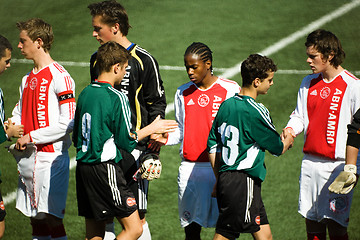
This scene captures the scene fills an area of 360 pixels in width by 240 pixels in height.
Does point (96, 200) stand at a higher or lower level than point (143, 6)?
lower

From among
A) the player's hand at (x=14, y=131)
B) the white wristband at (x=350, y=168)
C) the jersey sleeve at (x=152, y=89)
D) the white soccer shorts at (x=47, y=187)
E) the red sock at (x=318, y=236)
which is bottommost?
the red sock at (x=318, y=236)

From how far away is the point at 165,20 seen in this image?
13.0m

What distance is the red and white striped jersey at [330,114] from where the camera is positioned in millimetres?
5996

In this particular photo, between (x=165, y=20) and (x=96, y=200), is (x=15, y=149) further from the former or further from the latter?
(x=165, y=20)

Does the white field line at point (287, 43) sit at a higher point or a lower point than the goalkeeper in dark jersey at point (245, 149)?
higher

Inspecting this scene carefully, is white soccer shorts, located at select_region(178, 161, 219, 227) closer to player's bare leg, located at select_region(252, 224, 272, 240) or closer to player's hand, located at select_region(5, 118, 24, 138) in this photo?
player's bare leg, located at select_region(252, 224, 272, 240)

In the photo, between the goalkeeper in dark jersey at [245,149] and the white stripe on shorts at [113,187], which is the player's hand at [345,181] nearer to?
the goalkeeper in dark jersey at [245,149]

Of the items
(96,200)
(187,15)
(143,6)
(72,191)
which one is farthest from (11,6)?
(96,200)

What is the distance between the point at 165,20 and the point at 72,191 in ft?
18.4

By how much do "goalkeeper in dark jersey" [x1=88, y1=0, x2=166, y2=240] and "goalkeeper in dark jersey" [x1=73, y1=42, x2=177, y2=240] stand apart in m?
0.46

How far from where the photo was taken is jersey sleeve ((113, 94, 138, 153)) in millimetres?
5379

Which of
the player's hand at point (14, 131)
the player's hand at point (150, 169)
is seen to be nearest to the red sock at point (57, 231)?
the player's hand at point (14, 131)

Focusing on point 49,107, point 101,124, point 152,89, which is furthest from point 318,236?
point 49,107

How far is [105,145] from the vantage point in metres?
5.41
